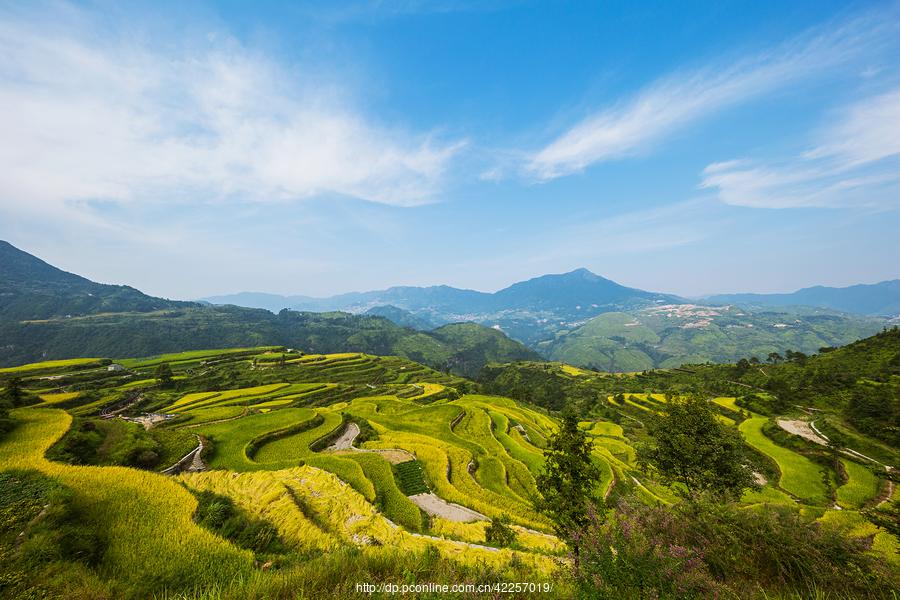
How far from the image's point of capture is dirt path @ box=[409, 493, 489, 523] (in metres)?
→ 18.1

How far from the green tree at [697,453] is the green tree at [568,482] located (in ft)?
33.8

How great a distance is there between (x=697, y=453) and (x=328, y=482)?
23.5 metres

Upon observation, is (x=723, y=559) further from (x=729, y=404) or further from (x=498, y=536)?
(x=729, y=404)

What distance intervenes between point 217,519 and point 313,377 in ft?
273

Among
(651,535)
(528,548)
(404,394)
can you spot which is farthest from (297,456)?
(404,394)

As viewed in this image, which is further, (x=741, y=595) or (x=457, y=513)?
(x=457, y=513)

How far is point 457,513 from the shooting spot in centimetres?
1855

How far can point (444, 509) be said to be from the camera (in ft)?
62.4

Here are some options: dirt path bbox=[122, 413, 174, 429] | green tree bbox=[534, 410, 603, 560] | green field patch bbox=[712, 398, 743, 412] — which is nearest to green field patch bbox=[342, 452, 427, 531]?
green tree bbox=[534, 410, 603, 560]

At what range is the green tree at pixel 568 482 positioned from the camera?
13562 mm

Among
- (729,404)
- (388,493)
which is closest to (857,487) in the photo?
(729,404)

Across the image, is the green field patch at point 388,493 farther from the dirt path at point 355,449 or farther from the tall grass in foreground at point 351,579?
the tall grass in foreground at point 351,579

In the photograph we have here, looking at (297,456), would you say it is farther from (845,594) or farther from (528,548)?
(845,594)

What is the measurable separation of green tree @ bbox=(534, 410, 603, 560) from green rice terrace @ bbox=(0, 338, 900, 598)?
136 cm
